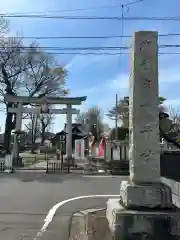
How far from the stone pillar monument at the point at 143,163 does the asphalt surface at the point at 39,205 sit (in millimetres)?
1901

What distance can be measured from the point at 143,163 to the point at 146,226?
121 cm

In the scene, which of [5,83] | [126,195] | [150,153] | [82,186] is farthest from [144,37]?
[5,83]

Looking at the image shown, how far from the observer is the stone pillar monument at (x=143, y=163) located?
6824mm

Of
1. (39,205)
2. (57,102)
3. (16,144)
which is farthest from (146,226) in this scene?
(57,102)

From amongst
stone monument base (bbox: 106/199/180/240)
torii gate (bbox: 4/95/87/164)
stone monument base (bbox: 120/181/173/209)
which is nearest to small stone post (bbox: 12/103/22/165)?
torii gate (bbox: 4/95/87/164)

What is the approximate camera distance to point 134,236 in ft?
22.4

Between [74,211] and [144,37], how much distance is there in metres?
6.16

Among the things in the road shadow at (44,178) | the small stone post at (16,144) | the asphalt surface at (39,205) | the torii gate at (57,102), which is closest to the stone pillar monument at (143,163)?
the asphalt surface at (39,205)

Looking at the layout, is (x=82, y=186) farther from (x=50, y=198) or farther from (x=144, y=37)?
(x=144, y=37)

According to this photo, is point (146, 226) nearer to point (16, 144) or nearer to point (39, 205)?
point (39, 205)

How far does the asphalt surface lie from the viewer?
28.5 feet

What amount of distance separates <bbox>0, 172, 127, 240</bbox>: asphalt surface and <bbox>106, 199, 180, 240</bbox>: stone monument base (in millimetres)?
1835

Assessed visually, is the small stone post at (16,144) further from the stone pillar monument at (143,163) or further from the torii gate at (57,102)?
the stone pillar monument at (143,163)

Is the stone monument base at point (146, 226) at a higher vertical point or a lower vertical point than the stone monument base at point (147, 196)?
lower
